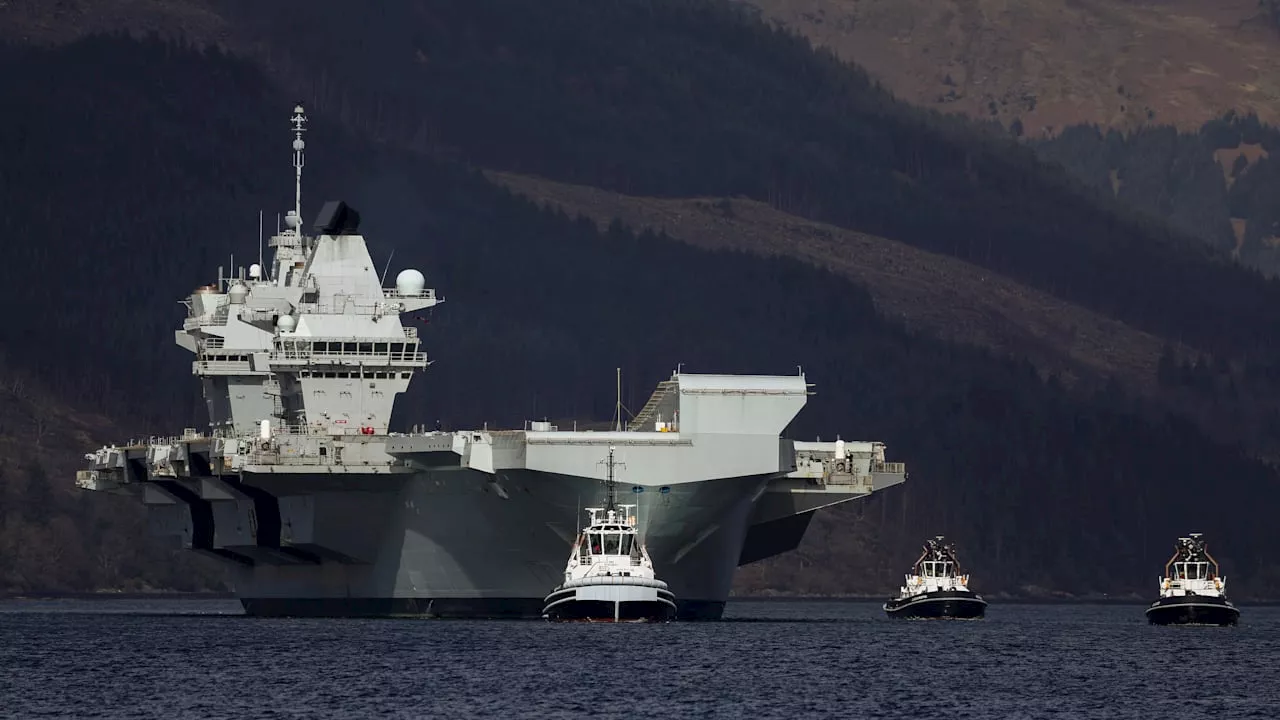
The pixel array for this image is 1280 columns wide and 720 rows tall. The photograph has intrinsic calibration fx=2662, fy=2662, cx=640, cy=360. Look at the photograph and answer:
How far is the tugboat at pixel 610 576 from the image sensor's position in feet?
243

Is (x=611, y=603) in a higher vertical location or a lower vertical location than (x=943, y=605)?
lower

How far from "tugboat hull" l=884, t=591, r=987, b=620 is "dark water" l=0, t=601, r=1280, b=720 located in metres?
10.1

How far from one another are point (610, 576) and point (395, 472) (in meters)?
7.93

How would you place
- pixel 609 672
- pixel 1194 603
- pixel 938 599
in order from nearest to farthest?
pixel 609 672 → pixel 1194 603 → pixel 938 599

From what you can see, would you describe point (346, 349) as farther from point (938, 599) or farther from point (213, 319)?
point (938, 599)

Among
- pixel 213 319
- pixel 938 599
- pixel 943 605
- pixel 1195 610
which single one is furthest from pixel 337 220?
pixel 1195 610

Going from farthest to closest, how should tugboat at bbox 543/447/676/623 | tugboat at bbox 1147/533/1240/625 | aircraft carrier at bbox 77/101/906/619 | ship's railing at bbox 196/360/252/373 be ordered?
tugboat at bbox 1147/533/1240/625, ship's railing at bbox 196/360/252/373, aircraft carrier at bbox 77/101/906/619, tugboat at bbox 543/447/676/623

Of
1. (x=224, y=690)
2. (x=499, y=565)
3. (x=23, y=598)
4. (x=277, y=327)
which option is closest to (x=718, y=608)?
(x=499, y=565)

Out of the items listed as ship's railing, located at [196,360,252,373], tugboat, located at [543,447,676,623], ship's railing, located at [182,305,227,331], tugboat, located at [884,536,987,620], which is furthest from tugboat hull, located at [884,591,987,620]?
ship's railing, located at [182,305,227,331]

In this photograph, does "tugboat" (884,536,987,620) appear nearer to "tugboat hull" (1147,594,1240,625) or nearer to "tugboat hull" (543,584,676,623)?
"tugboat hull" (1147,594,1240,625)

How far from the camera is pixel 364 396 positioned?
85.2m

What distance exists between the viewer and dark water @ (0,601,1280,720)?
57.3 meters

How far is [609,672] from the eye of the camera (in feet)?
210

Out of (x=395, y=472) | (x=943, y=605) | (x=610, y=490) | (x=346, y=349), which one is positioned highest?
(x=346, y=349)
